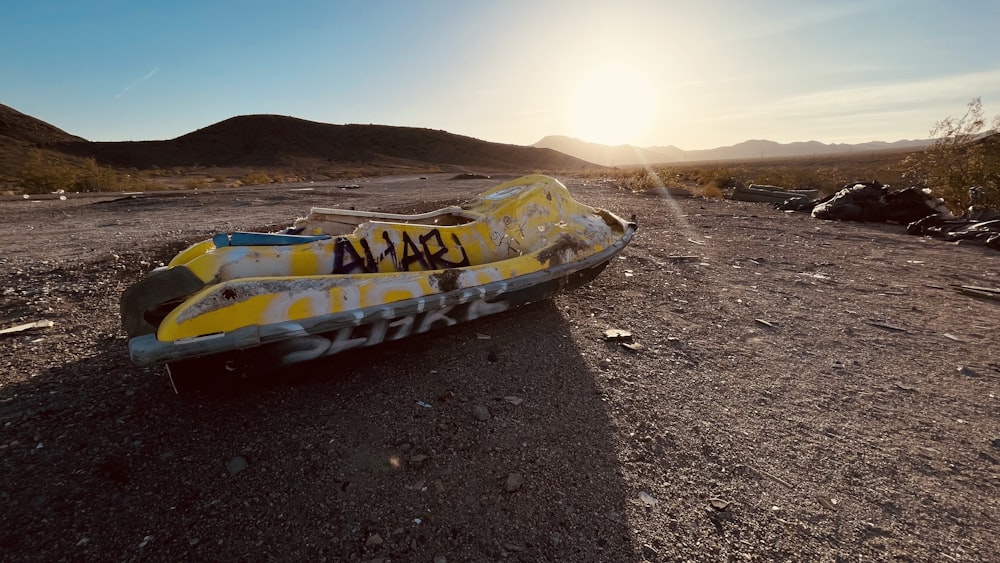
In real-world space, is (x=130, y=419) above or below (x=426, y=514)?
above

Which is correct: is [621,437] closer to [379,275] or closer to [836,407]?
[836,407]

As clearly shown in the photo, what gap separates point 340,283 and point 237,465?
3.68ft

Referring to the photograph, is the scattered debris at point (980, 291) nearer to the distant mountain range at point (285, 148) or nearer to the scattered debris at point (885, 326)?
the scattered debris at point (885, 326)

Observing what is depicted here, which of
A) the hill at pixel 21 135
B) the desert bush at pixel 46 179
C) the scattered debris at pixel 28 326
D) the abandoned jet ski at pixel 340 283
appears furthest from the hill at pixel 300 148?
the abandoned jet ski at pixel 340 283

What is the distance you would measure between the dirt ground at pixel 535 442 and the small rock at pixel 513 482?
0.01 meters

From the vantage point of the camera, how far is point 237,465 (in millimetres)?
2129

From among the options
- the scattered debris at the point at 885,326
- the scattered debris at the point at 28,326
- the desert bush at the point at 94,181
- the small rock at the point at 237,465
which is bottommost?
the small rock at the point at 237,465

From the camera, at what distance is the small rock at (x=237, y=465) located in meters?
2.09

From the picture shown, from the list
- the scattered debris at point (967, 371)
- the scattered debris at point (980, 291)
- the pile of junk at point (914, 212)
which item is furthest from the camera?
the pile of junk at point (914, 212)

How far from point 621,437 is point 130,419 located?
2936 millimetres

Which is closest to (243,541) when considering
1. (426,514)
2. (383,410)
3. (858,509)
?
(426,514)

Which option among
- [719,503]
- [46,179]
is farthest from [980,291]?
[46,179]

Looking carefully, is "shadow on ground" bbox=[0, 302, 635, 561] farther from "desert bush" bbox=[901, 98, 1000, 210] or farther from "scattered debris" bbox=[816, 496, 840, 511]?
"desert bush" bbox=[901, 98, 1000, 210]

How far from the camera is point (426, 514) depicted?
188 centimetres
